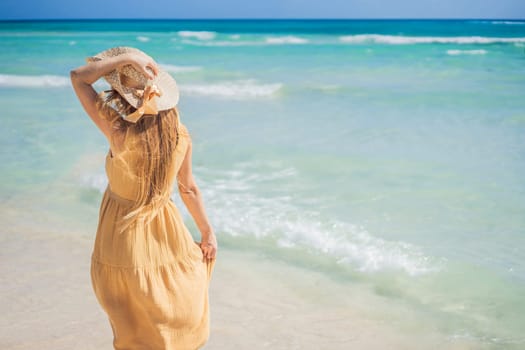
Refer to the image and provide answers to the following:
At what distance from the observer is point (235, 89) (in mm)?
14258

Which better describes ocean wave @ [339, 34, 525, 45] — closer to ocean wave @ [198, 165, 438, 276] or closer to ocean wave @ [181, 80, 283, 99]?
ocean wave @ [181, 80, 283, 99]

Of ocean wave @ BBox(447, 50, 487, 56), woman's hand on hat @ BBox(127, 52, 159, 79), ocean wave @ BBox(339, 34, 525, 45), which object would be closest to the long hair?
woman's hand on hat @ BBox(127, 52, 159, 79)

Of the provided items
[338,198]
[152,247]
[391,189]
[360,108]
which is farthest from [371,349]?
[360,108]

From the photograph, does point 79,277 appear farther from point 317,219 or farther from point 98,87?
point 98,87

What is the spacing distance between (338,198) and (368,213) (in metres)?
0.47

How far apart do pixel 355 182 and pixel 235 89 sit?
8699mm

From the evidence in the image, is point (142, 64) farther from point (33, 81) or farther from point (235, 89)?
point (33, 81)

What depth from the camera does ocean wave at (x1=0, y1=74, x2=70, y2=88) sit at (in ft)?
48.7

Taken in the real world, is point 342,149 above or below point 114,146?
below

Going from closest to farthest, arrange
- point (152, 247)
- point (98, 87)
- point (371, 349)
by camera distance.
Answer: point (152, 247) < point (371, 349) < point (98, 87)

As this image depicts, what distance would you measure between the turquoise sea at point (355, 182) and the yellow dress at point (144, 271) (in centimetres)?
194

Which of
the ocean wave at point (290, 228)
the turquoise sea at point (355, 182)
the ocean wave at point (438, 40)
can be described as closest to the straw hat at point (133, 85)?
the turquoise sea at point (355, 182)

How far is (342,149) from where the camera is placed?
7.53 m

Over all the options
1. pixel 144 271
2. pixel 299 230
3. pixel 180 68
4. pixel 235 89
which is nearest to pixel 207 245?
pixel 144 271
